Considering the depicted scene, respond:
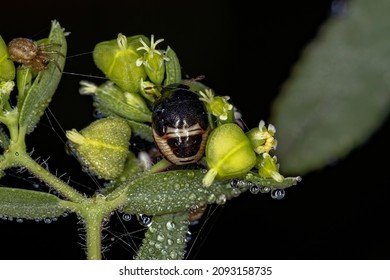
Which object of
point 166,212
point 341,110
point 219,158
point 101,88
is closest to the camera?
point 219,158

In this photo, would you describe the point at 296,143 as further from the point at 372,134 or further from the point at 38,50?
the point at 38,50

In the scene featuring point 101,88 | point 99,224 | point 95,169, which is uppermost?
point 101,88

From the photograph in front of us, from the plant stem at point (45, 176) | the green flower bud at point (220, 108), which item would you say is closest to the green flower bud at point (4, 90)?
the plant stem at point (45, 176)

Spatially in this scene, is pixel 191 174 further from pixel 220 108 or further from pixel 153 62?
pixel 153 62

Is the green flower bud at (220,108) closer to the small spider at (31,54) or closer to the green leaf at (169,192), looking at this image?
the green leaf at (169,192)

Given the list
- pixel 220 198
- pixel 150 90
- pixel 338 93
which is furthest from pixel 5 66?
pixel 338 93

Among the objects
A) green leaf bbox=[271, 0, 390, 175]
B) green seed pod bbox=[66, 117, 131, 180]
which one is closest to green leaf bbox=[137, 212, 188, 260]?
green seed pod bbox=[66, 117, 131, 180]
